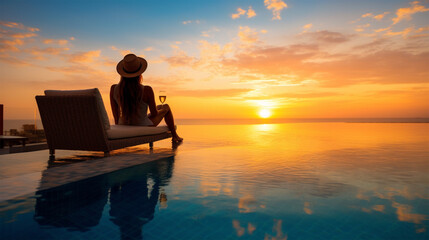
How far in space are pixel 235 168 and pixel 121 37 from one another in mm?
8646

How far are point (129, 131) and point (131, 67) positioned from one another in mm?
1553

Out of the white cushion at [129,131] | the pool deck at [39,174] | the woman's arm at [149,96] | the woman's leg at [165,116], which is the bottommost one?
the pool deck at [39,174]

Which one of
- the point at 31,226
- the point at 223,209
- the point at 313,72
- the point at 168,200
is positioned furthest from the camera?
the point at 313,72

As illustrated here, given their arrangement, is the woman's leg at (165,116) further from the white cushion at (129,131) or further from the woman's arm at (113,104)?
the woman's arm at (113,104)

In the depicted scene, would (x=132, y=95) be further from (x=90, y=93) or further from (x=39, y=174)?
(x=39, y=174)

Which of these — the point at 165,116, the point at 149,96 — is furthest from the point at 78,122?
the point at 165,116

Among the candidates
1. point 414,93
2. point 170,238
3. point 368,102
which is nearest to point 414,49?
point 414,93

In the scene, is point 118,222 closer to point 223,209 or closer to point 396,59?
point 223,209

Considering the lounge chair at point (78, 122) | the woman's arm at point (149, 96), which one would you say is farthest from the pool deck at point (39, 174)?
the woman's arm at point (149, 96)

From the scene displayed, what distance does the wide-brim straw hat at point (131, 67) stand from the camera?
17.2 feet

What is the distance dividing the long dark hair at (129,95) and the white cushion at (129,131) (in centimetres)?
45

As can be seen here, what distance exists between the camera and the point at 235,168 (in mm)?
3418

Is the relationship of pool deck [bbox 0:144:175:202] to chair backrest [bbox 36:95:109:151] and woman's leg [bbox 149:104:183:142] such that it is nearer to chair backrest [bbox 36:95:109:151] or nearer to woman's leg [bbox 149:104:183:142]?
chair backrest [bbox 36:95:109:151]

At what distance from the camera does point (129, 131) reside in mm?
4680
